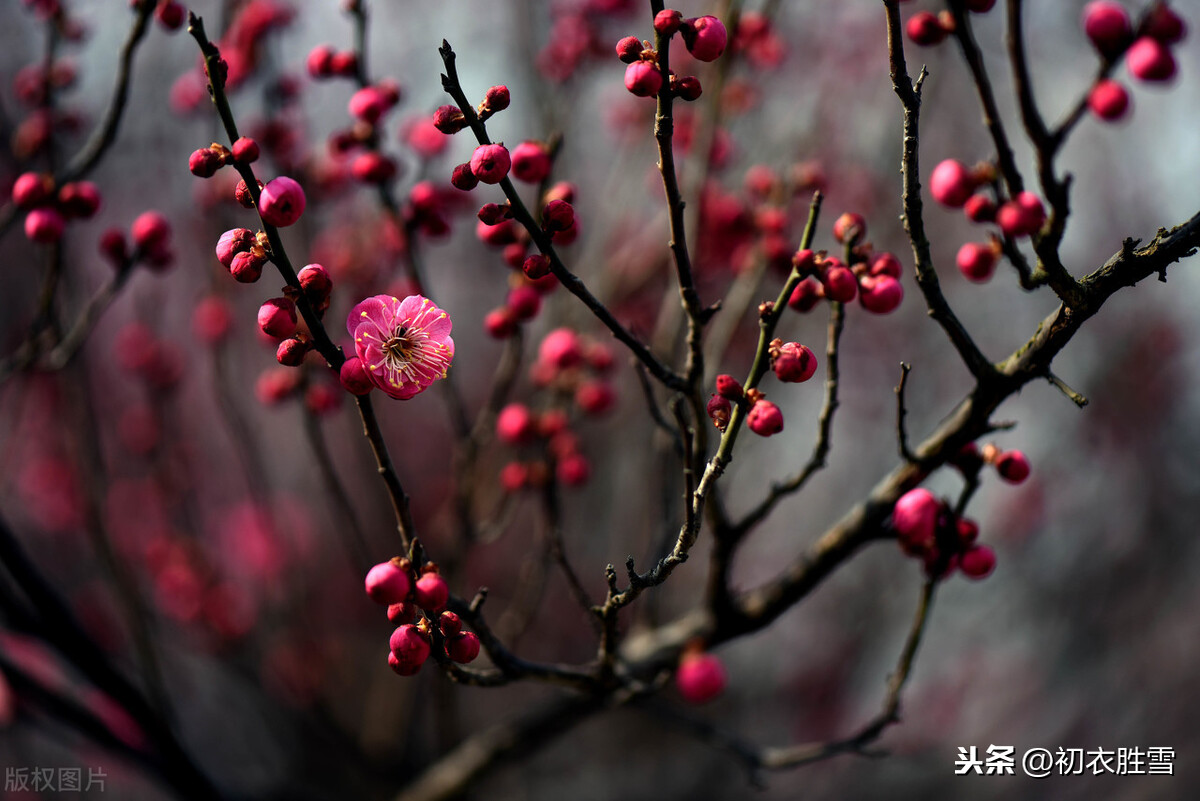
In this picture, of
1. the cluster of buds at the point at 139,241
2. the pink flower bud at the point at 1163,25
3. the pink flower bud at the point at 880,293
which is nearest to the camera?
the pink flower bud at the point at 1163,25

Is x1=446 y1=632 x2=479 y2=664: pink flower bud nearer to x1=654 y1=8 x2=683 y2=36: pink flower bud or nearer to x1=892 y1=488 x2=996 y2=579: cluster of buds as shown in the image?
x1=892 y1=488 x2=996 y2=579: cluster of buds

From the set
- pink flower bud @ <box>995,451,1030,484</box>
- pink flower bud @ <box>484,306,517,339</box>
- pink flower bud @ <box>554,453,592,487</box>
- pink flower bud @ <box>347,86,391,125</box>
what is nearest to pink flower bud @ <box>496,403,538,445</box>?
pink flower bud @ <box>554,453,592,487</box>

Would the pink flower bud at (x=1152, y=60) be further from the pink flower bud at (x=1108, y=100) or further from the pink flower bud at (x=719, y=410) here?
the pink flower bud at (x=719, y=410)

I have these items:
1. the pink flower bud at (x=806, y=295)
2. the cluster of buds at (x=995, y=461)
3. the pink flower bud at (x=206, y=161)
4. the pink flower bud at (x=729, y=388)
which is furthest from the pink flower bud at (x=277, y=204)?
the cluster of buds at (x=995, y=461)

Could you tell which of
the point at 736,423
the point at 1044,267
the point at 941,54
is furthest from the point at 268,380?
the point at 941,54

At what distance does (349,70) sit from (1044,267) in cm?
194

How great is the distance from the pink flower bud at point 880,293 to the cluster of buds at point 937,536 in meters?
0.44

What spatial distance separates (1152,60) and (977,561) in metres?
1.14

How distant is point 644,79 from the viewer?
5.10ft

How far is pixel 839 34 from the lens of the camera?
18.5 ft

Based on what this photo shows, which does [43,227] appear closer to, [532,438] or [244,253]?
[244,253]

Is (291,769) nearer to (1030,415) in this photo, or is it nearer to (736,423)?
(736,423)

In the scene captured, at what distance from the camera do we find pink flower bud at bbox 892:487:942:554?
1843mm

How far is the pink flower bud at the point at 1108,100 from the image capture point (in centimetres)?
136
